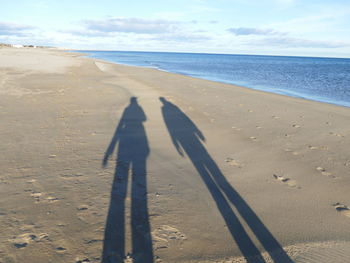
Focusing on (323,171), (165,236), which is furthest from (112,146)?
(323,171)

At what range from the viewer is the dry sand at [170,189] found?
3.37 meters

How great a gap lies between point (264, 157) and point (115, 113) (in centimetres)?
629

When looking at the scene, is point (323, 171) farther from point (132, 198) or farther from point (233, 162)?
point (132, 198)

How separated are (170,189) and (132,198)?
81 centimetres

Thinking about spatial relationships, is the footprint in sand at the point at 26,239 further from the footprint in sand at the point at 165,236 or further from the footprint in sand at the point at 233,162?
the footprint in sand at the point at 233,162

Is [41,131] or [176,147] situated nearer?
[176,147]

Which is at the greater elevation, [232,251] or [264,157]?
[264,157]

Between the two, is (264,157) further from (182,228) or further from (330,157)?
(182,228)

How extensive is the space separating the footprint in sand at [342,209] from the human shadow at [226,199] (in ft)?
5.32

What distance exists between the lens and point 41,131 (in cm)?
768

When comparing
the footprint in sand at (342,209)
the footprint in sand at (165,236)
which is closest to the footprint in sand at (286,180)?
the footprint in sand at (342,209)

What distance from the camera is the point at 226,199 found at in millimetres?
4602

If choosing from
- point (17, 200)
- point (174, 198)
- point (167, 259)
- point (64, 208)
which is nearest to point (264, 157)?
point (174, 198)

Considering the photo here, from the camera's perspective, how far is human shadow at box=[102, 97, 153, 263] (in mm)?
3229
